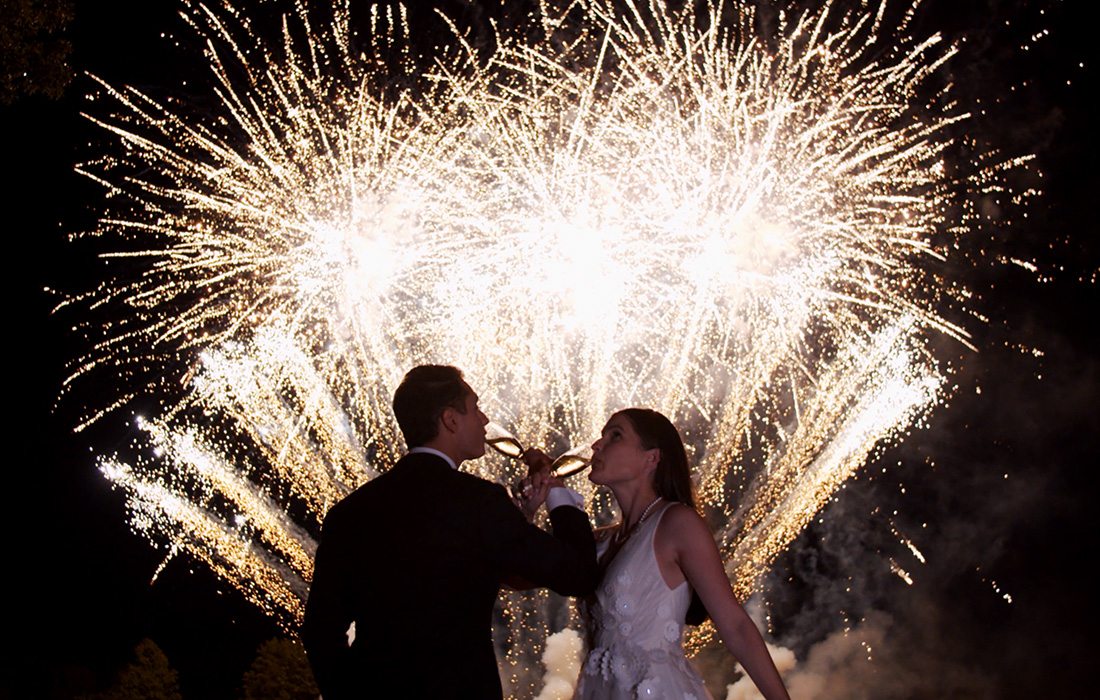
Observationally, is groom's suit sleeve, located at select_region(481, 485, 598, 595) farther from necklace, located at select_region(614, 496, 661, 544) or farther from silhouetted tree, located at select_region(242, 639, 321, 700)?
silhouetted tree, located at select_region(242, 639, 321, 700)

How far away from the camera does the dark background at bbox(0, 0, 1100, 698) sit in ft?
62.0

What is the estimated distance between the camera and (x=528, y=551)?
3660mm

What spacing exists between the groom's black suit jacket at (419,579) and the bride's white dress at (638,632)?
0.52 meters

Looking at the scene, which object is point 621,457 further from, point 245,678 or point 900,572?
Answer: point 245,678

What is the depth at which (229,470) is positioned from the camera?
19375mm

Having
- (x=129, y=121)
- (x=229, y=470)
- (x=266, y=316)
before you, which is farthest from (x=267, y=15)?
(x=229, y=470)

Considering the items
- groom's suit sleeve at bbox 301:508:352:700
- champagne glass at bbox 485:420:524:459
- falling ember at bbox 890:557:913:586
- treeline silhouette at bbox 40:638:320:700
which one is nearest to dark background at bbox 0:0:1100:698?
falling ember at bbox 890:557:913:586

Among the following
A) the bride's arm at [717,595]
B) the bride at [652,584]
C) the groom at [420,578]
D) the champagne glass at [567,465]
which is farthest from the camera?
the champagne glass at [567,465]

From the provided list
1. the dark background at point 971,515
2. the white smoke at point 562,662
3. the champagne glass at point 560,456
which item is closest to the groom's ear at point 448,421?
the champagne glass at point 560,456

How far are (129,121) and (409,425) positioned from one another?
10.4m

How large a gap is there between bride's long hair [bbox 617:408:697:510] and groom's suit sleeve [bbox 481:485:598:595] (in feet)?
2.59

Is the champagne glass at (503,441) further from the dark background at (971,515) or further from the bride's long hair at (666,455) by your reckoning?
the dark background at (971,515)

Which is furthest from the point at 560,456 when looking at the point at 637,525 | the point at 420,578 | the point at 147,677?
the point at 147,677

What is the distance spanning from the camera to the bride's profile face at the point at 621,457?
4.52 m
